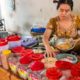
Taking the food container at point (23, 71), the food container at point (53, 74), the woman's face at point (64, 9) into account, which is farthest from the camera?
the woman's face at point (64, 9)

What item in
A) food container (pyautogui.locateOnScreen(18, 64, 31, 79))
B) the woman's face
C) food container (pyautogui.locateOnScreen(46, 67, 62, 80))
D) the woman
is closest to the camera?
food container (pyautogui.locateOnScreen(46, 67, 62, 80))

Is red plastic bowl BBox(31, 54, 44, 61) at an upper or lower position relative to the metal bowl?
lower

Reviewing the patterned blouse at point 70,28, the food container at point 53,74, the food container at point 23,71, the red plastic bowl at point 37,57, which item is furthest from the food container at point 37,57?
the patterned blouse at point 70,28

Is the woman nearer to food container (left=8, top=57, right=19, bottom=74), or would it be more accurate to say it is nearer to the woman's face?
the woman's face

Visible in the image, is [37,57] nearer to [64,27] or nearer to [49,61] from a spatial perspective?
[49,61]

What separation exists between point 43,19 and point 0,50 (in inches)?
59.0

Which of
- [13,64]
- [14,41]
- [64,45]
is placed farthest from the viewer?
[14,41]

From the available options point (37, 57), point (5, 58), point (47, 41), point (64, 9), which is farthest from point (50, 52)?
point (64, 9)

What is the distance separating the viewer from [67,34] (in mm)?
1977

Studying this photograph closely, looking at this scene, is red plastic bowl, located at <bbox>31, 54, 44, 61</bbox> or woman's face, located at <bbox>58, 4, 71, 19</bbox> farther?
woman's face, located at <bbox>58, 4, 71, 19</bbox>

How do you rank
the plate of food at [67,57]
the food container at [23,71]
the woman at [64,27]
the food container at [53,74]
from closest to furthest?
the food container at [53,74]
the food container at [23,71]
the plate of food at [67,57]
the woman at [64,27]

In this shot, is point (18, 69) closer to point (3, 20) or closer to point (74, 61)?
point (74, 61)

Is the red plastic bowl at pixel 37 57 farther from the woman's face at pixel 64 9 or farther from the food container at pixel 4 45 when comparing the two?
the woman's face at pixel 64 9

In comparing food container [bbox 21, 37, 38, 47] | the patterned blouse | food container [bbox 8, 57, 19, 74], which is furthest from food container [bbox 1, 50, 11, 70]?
the patterned blouse
